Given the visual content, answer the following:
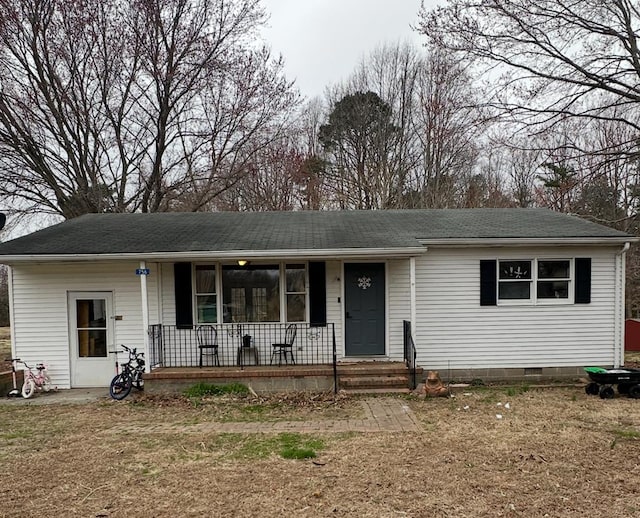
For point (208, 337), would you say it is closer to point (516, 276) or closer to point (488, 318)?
point (488, 318)

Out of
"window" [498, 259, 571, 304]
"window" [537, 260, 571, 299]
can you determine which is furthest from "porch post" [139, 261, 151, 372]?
"window" [537, 260, 571, 299]

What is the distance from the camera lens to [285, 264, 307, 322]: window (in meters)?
9.50

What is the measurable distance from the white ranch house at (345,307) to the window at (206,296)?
21 mm

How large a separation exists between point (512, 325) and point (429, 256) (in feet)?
7.40

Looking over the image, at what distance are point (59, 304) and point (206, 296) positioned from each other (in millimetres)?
2981

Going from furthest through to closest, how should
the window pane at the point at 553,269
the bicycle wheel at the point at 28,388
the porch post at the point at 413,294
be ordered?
the window pane at the point at 553,269
the bicycle wheel at the point at 28,388
the porch post at the point at 413,294

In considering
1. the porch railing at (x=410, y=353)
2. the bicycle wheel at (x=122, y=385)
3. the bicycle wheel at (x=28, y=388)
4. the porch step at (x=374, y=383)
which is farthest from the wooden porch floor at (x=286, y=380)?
the bicycle wheel at (x=28, y=388)

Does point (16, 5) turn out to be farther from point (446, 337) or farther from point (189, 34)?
point (446, 337)

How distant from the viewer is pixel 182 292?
9.34 m

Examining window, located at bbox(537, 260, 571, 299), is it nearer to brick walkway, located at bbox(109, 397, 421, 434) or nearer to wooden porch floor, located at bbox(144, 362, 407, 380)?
wooden porch floor, located at bbox(144, 362, 407, 380)

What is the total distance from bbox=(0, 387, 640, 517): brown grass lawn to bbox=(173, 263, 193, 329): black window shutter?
2222 mm

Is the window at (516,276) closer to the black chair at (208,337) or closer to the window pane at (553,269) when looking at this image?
the window pane at (553,269)

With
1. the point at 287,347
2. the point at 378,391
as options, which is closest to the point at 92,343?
the point at 287,347

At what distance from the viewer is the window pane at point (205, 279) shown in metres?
9.47
